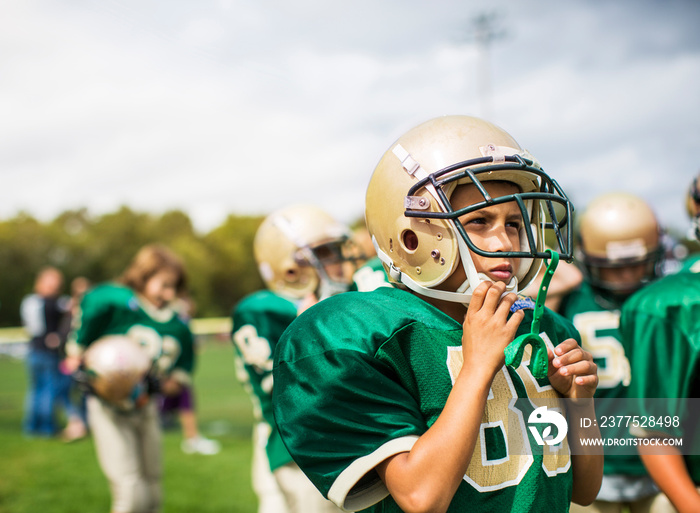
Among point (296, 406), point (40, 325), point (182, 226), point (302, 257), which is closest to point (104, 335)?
point (302, 257)

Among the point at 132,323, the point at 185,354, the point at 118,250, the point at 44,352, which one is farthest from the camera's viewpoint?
the point at 118,250

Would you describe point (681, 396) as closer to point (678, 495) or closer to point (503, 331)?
point (678, 495)

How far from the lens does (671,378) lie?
2.32m

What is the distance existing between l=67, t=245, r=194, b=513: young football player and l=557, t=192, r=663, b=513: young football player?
9.68ft

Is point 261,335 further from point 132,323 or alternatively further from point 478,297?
point 478,297

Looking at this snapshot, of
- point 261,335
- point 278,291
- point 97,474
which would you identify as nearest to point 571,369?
point 261,335

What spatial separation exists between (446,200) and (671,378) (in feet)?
4.22

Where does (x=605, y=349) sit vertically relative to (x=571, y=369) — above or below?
below

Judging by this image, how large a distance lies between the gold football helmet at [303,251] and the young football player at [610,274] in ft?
4.38

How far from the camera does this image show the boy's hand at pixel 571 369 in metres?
1.67

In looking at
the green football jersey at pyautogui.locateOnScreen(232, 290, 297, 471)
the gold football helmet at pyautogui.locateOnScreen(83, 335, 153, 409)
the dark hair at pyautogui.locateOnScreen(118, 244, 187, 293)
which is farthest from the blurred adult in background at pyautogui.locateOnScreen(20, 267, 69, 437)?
the green football jersey at pyautogui.locateOnScreen(232, 290, 297, 471)

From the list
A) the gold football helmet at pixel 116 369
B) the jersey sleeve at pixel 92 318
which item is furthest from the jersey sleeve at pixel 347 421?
the jersey sleeve at pixel 92 318

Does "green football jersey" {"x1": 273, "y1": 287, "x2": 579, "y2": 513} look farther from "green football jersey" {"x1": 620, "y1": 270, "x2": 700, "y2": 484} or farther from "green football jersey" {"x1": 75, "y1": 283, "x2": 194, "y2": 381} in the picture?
"green football jersey" {"x1": 75, "y1": 283, "x2": 194, "y2": 381}

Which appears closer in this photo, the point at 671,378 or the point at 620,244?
the point at 671,378
